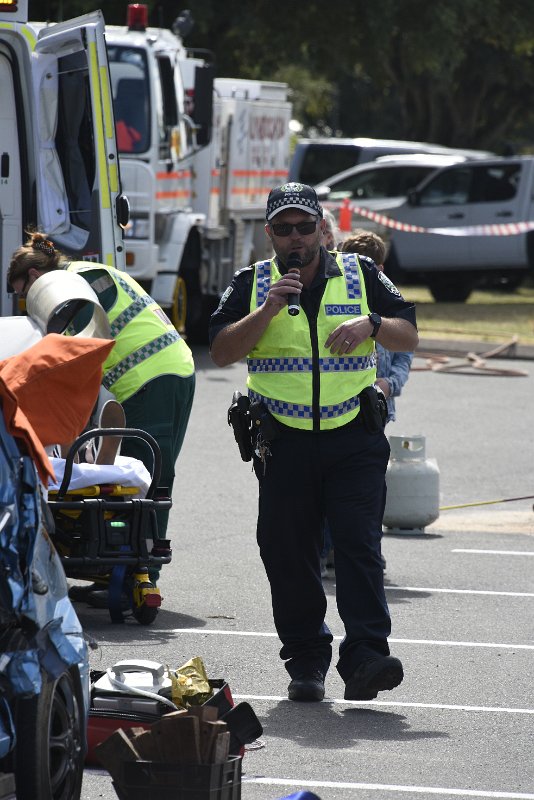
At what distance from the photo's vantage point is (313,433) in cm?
626

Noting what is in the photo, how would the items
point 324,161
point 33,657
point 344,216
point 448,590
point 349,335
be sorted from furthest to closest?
point 324,161, point 344,216, point 448,590, point 349,335, point 33,657

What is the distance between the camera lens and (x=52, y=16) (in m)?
26.6

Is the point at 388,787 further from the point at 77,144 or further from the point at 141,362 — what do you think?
the point at 77,144

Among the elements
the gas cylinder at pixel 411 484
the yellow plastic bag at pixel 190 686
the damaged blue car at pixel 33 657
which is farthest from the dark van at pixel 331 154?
the damaged blue car at pixel 33 657

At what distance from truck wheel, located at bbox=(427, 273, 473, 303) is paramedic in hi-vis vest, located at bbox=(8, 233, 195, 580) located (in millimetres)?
17370

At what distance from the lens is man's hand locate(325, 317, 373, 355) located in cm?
613

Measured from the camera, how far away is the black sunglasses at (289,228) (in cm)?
624

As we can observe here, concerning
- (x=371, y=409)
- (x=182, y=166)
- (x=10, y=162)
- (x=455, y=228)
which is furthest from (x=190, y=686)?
(x=455, y=228)

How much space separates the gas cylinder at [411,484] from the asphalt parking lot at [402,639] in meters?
0.15

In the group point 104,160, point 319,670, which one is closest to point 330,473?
point 319,670

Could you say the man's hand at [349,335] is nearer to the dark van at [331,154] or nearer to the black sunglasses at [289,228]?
the black sunglasses at [289,228]

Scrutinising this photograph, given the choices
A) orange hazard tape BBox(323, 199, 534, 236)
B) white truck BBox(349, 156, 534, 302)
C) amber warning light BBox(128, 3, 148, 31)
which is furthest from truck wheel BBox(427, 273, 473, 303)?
amber warning light BBox(128, 3, 148, 31)

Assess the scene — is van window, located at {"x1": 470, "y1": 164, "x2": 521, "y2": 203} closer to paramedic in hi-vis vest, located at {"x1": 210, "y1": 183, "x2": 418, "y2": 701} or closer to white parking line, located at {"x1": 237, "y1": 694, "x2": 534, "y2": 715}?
paramedic in hi-vis vest, located at {"x1": 210, "y1": 183, "x2": 418, "y2": 701}

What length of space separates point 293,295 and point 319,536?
3.22 feet
